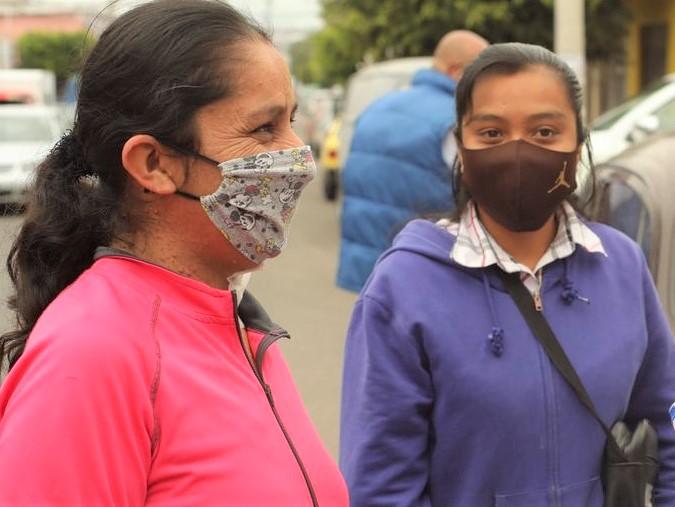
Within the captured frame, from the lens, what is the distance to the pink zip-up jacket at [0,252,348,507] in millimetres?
1420

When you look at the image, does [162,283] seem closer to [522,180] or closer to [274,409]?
[274,409]

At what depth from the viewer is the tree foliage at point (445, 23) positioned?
18.7m

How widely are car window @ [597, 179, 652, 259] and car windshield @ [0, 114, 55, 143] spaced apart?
15.9 metres

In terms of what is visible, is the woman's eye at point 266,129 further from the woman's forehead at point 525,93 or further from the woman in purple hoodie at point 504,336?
the woman's forehead at point 525,93

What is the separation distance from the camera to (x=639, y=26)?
22031 millimetres

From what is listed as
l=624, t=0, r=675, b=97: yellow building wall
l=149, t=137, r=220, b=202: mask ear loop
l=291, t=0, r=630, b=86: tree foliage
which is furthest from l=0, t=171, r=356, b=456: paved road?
l=624, t=0, r=675, b=97: yellow building wall

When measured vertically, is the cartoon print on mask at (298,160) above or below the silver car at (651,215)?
above

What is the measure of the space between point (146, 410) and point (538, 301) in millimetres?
1170

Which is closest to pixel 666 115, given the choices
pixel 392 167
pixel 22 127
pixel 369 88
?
pixel 369 88

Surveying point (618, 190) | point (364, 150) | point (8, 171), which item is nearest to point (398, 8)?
point (8, 171)

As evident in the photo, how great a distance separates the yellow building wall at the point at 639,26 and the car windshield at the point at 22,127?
10.8m

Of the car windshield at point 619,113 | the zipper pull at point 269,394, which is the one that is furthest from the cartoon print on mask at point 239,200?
the car windshield at point 619,113

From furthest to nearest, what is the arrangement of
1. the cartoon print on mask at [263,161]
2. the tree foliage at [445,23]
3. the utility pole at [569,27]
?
the tree foliage at [445,23]
the utility pole at [569,27]
the cartoon print on mask at [263,161]

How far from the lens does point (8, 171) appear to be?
1766 cm
